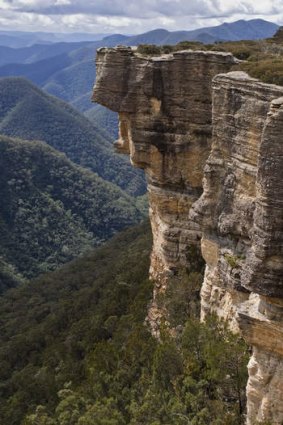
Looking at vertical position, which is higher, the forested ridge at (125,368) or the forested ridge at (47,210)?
the forested ridge at (125,368)

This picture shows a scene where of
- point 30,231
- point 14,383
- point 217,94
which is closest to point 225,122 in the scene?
point 217,94

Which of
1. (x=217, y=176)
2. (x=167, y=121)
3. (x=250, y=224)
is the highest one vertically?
(x=167, y=121)

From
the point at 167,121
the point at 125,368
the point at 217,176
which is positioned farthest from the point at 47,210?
the point at 217,176

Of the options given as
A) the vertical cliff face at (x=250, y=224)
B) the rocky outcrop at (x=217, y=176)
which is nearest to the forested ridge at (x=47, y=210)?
the rocky outcrop at (x=217, y=176)

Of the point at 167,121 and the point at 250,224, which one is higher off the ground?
the point at 167,121

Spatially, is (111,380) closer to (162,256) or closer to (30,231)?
(162,256)

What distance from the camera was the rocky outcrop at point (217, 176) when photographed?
742 inches

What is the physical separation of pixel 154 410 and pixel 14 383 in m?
31.9

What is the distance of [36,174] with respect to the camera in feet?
564

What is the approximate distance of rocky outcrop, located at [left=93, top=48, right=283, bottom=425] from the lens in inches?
742

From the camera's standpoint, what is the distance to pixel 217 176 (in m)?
27.1

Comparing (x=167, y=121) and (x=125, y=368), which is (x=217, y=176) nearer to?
(x=167, y=121)

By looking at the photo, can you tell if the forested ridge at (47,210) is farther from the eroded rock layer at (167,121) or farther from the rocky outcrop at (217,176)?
the rocky outcrop at (217,176)

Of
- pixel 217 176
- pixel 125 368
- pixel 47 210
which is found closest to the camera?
pixel 217 176
